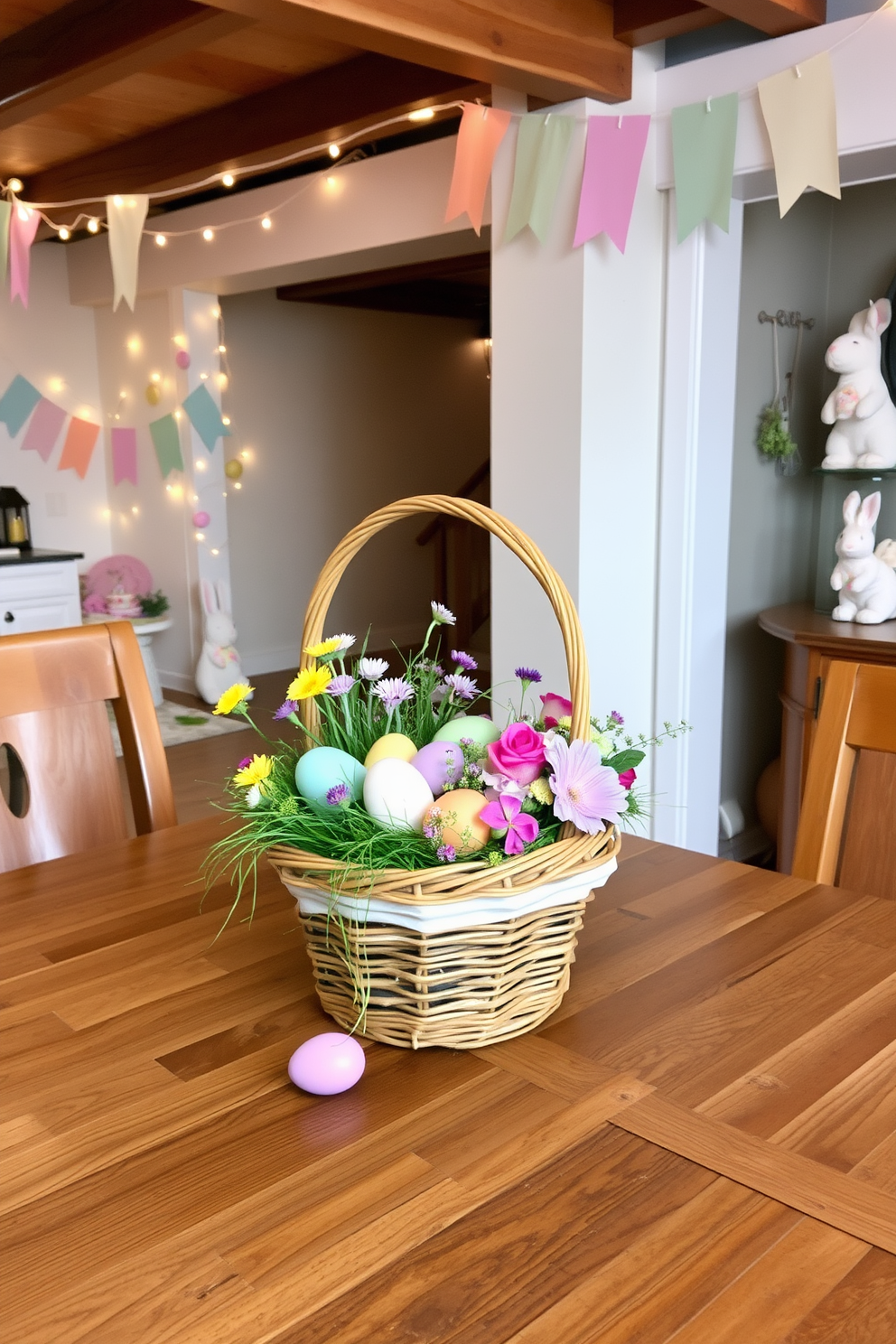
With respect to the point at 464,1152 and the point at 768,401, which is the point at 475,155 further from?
the point at 464,1152

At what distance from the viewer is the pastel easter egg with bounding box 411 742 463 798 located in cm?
95

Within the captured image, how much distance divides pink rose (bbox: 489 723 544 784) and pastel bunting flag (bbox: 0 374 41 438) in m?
5.16

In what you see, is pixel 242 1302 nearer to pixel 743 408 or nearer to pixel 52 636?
pixel 52 636

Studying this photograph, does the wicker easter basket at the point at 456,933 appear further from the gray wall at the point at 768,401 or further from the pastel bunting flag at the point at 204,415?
the pastel bunting flag at the point at 204,415

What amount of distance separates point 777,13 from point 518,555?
1955 mm

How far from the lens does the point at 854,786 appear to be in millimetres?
1340

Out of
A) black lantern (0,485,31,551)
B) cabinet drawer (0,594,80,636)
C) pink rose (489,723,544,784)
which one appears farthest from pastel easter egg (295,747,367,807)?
black lantern (0,485,31,551)

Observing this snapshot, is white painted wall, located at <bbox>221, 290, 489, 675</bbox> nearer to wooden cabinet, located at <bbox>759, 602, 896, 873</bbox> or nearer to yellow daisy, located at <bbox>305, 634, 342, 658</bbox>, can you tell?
wooden cabinet, located at <bbox>759, 602, 896, 873</bbox>

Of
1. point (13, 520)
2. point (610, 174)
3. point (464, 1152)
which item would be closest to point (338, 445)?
point (13, 520)

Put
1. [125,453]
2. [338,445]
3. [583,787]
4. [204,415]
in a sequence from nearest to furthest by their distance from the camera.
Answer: [583,787], [204,415], [125,453], [338,445]

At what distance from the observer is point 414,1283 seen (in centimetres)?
65

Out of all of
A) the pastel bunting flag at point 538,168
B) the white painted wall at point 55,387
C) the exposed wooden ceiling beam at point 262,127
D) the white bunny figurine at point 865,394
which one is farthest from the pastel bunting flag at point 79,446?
the white bunny figurine at point 865,394

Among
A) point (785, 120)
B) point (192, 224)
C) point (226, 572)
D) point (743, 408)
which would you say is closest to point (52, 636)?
point (785, 120)

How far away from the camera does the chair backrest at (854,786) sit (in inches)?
51.8
